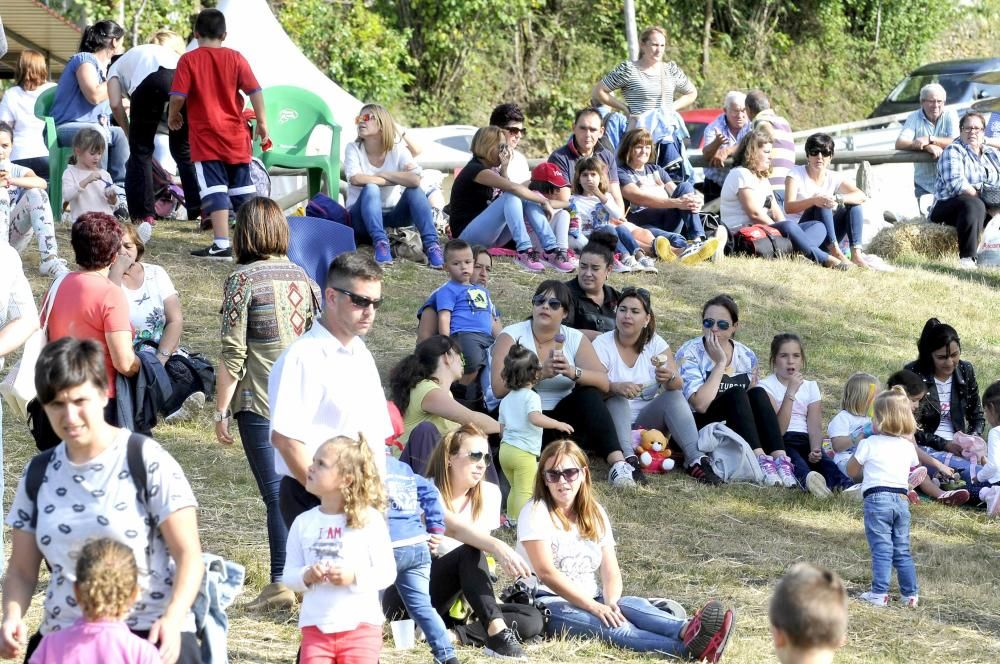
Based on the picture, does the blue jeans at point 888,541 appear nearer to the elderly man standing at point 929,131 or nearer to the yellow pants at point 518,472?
the yellow pants at point 518,472

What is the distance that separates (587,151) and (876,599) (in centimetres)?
585

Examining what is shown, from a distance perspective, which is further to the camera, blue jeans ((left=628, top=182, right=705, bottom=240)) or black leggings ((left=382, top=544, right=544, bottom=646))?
blue jeans ((left=628, top=182, right=705, bottom=240))

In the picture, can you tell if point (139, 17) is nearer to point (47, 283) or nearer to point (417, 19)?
point (417, 19)

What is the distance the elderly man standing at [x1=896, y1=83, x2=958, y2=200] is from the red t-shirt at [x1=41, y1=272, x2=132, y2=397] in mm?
10203

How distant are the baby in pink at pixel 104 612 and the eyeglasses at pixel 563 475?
2472 millimetres

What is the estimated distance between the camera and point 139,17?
18312mm

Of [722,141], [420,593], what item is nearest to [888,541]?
[420,593]

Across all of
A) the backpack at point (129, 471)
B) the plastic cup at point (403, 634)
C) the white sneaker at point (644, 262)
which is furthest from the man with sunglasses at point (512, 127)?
the backpack at point (129, 471)

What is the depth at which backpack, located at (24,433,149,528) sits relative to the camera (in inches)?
140

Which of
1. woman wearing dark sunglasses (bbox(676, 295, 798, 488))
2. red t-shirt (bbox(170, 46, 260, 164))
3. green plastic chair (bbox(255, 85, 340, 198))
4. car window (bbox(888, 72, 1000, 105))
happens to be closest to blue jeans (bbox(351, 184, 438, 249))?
green plastic chair (bbox(255, 85, 340, 198))

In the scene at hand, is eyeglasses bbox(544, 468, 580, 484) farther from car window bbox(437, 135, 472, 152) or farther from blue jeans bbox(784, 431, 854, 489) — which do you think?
car window bbox(437, 135, 472, 152)

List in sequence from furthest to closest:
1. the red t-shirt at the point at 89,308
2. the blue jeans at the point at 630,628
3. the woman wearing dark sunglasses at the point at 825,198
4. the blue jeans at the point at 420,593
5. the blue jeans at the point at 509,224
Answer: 1. the woman wearing dark sunglasses at the point at 825,198
2. the blue jeans at the point at 509,224
3. the blue jeans at the point at 630,628
4. the red t-shirt at the point at 89,308
5. the blue jeans at the point at 420,593

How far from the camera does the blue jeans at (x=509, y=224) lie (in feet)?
36.0

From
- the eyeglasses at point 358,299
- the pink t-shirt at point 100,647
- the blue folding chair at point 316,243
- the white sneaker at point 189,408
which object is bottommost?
the white sneaker at point 189,408
